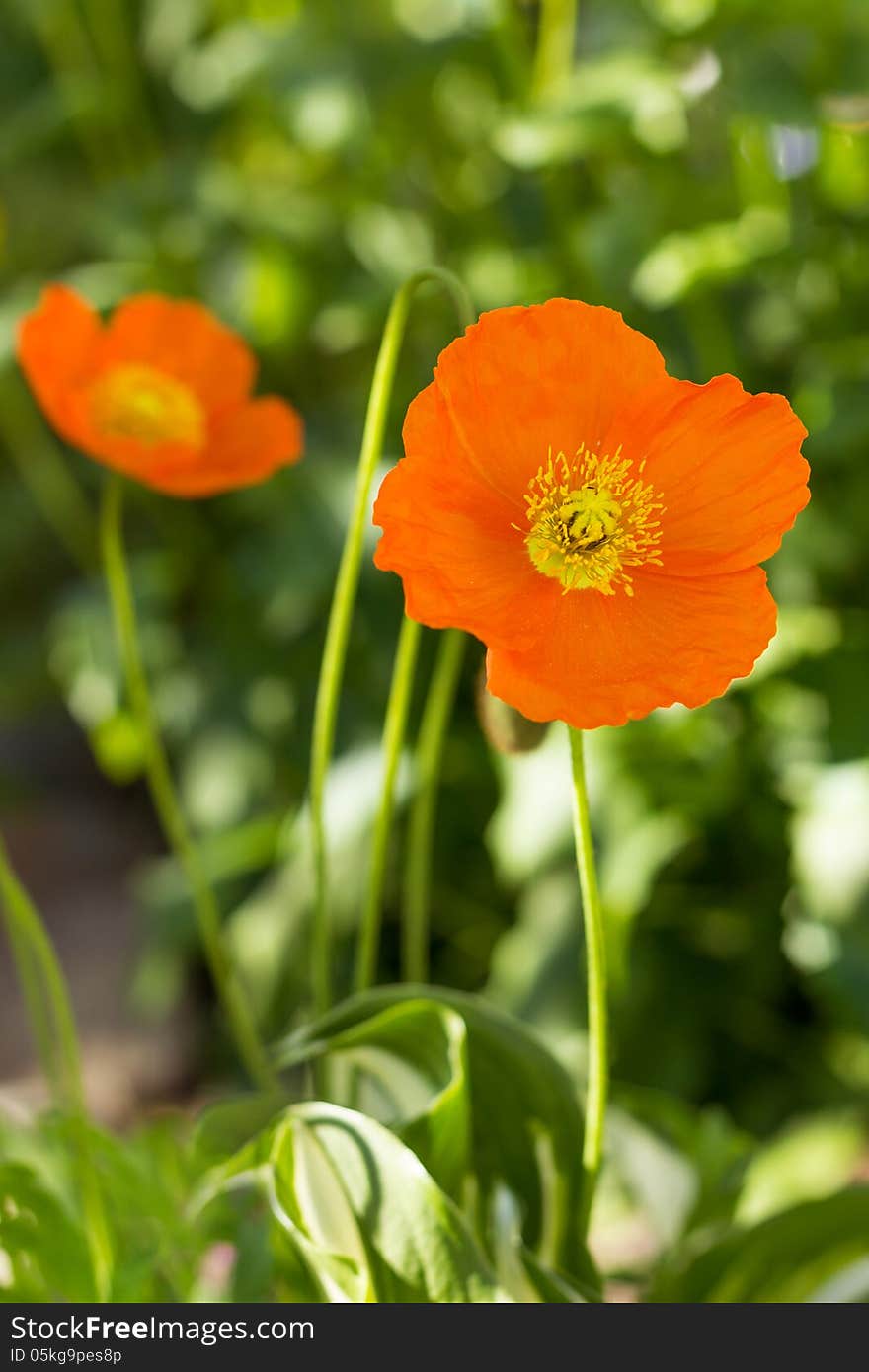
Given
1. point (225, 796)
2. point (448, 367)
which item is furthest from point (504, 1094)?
point (225, 796)

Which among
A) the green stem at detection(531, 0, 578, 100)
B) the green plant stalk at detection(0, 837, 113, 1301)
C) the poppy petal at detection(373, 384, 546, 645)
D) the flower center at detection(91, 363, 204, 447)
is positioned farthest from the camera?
the green stem at detection(531, 0, 578, 100)

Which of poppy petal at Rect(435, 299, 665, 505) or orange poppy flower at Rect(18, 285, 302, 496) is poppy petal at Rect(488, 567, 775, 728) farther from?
orange poppy flower at Rect(18, 285, 302, 496)

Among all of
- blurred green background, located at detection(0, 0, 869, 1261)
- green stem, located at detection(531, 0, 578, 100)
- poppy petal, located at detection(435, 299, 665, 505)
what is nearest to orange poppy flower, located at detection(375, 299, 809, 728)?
poppy petal, located at detection(435, 299, 665, 505)

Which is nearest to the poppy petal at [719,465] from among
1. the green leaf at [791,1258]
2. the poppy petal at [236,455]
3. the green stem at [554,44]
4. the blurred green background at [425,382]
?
the poppy petal at [236,455]

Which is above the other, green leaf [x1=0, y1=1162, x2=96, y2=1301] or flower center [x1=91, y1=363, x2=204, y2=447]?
flower center [x1=91, y1=363, x2=204, y2=447]

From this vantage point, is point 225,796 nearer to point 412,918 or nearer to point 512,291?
point 512,291

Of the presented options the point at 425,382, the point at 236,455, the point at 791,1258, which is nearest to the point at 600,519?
the point at 236,455

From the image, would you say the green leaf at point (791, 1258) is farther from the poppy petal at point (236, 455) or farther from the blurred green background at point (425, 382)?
the poppy petal at point (236, 455)
